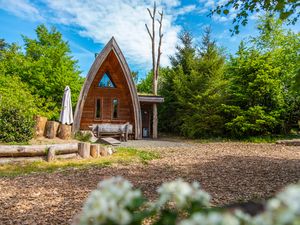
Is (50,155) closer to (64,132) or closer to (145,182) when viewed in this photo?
(145,182)

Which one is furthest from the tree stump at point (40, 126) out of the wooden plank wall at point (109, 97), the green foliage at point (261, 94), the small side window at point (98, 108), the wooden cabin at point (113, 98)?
the green foliage at point (261, 94)

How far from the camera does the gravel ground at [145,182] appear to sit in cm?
411

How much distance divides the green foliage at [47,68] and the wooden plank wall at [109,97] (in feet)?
11.6

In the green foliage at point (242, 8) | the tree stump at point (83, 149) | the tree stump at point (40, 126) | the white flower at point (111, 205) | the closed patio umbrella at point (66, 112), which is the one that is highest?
the green foliage at point (242, 8)

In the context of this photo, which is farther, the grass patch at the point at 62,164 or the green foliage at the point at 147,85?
the green foliage at the point at 147,85

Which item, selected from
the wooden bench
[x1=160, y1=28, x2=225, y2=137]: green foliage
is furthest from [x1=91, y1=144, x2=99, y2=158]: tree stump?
[x1=160, y1=28, x2=225, y2=137]: green foliage

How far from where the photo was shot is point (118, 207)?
959mm

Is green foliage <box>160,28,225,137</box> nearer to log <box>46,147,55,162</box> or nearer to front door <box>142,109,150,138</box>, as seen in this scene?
front door <box>142,109,150,138</box>

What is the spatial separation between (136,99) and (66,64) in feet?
29.8

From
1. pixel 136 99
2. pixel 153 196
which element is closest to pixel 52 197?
pixel 153 196

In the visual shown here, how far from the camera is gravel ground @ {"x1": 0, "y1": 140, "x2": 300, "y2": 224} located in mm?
4109

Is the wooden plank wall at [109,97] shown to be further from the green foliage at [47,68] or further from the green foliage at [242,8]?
the green foliage at [242,8]

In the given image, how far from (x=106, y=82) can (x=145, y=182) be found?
13.2 metres

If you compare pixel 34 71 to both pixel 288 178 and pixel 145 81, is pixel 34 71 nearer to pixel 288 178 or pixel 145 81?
pixel 145 81
